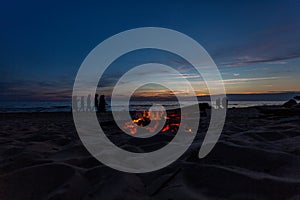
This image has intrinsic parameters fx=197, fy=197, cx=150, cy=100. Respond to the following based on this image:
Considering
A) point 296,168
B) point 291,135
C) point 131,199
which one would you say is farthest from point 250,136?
point 131,199

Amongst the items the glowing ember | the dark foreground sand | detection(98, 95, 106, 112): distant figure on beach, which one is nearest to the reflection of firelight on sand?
the glowing ember

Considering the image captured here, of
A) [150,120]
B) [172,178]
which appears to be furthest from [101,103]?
[172,178]

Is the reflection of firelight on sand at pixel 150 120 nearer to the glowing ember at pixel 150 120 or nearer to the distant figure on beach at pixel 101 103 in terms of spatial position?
the glowing ember at pixel 150 120

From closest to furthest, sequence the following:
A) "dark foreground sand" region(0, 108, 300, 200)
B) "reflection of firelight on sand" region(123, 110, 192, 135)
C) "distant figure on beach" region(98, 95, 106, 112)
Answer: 1. "dark foreground sand" region(0, 108, 300, 200)
2. "reflection of firelight on sand" region(123, 110, 192, 135)
3. "distant figure on beach" region(98, 95, 106, 112)

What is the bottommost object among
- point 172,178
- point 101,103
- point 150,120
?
point 172,178

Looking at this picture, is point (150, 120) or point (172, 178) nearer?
point (172, 178)

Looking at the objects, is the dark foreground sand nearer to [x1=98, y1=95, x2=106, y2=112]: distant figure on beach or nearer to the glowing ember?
the glowing ember

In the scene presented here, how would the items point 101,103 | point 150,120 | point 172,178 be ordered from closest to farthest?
point 172,178 → point 150,120 → point 101,103

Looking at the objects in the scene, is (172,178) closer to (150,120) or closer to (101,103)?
(150,120)

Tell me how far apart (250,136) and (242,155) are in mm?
1231

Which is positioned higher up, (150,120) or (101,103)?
(101,103)

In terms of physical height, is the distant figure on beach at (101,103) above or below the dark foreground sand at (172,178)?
above

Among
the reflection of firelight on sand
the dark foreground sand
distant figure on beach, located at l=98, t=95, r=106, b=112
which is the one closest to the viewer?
the dark foreground sand

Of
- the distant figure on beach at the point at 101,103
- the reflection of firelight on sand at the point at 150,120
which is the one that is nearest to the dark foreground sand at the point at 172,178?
the reflection of firelight on sand at the point at 150,120
